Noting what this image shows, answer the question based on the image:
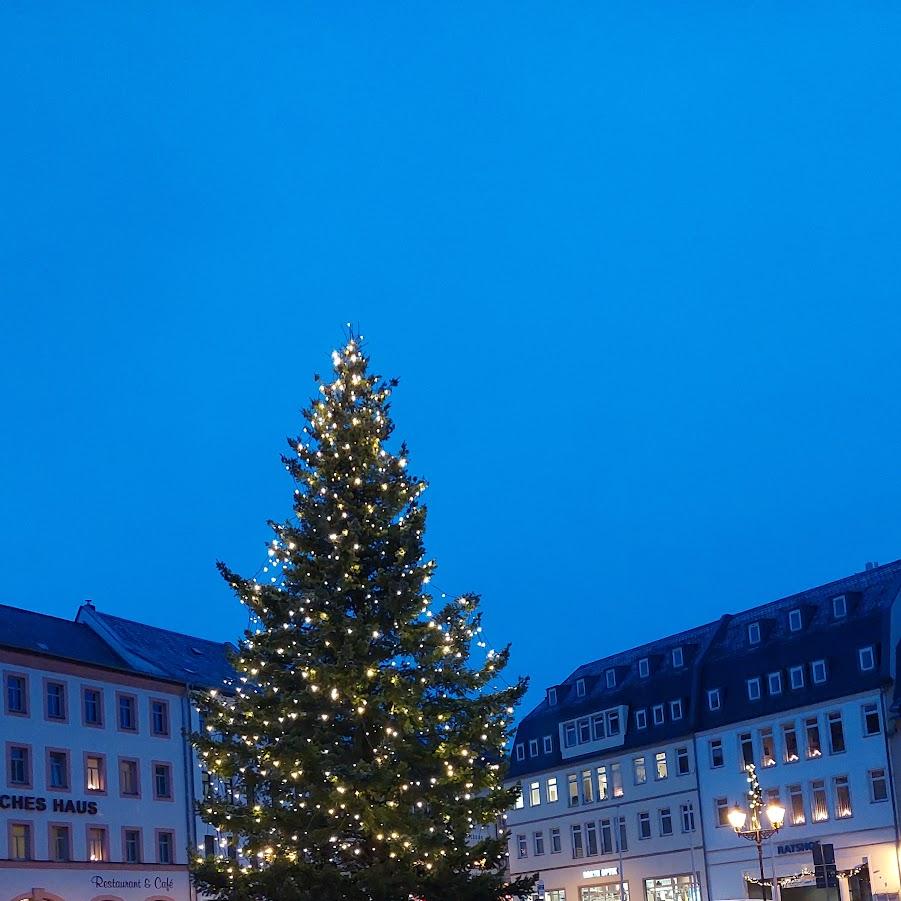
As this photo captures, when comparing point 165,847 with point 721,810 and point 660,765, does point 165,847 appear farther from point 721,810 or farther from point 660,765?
point 721,810

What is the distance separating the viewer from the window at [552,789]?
3425 inches

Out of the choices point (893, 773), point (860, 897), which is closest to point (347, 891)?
point (860, 897)

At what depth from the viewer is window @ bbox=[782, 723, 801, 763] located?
235 ft

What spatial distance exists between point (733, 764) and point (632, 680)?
33.7 ft

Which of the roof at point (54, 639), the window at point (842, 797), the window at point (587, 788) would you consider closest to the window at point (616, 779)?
the window at point (587, 788)

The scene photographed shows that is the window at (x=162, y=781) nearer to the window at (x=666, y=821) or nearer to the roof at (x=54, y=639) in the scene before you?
the roof at (x=54, y=639)

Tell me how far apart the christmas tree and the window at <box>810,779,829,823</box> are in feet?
124

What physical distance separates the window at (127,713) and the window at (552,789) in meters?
28.7

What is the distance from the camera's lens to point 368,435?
3694 centimetres

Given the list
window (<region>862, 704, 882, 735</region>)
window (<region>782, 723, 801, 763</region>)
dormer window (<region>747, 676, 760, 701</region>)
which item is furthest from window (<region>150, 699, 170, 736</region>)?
window (<region>862, 704, 882, 735</region>)

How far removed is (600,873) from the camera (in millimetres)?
82688

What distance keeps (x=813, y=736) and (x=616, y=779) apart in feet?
48.2

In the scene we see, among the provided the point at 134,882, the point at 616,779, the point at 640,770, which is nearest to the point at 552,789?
the point at 616,779

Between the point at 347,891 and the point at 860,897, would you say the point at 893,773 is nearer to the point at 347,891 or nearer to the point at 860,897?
the point at 860,897
